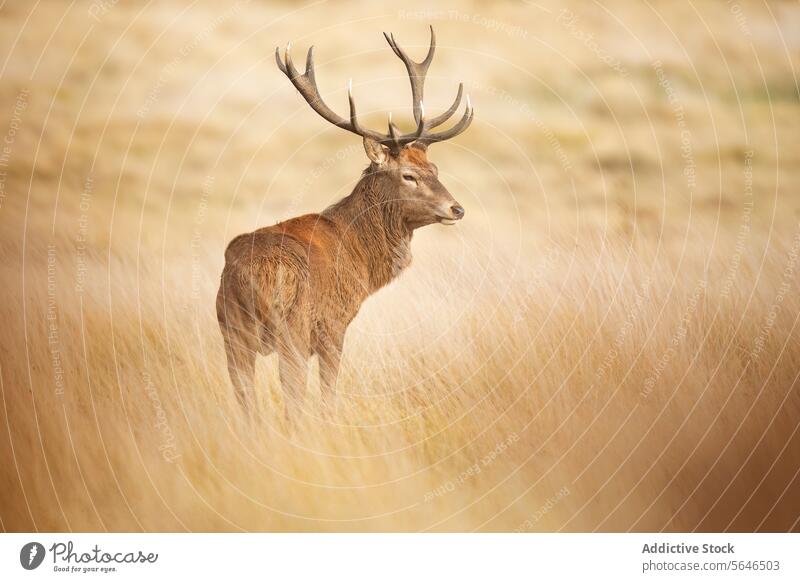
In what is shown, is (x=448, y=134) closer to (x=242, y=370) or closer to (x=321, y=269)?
(x=321, y=269)

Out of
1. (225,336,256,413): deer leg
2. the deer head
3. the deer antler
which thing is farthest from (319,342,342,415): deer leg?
the deer antler

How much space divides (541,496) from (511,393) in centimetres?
74

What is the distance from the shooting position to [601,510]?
7.66m

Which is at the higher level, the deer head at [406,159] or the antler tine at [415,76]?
the antler tine at [415,76]

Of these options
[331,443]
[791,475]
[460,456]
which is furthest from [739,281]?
[331,443]

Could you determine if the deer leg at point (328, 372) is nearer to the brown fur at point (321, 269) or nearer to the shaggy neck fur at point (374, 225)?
the brown fur at point (321, 269)

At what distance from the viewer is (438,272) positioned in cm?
872

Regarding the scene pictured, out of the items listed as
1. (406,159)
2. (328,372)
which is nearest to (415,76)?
(406,159)

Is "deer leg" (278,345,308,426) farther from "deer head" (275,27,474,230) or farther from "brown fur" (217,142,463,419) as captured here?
"deer head" (275,27,474,230)

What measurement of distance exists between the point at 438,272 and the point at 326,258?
1216mm

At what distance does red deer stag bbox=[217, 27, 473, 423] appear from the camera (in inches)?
294
